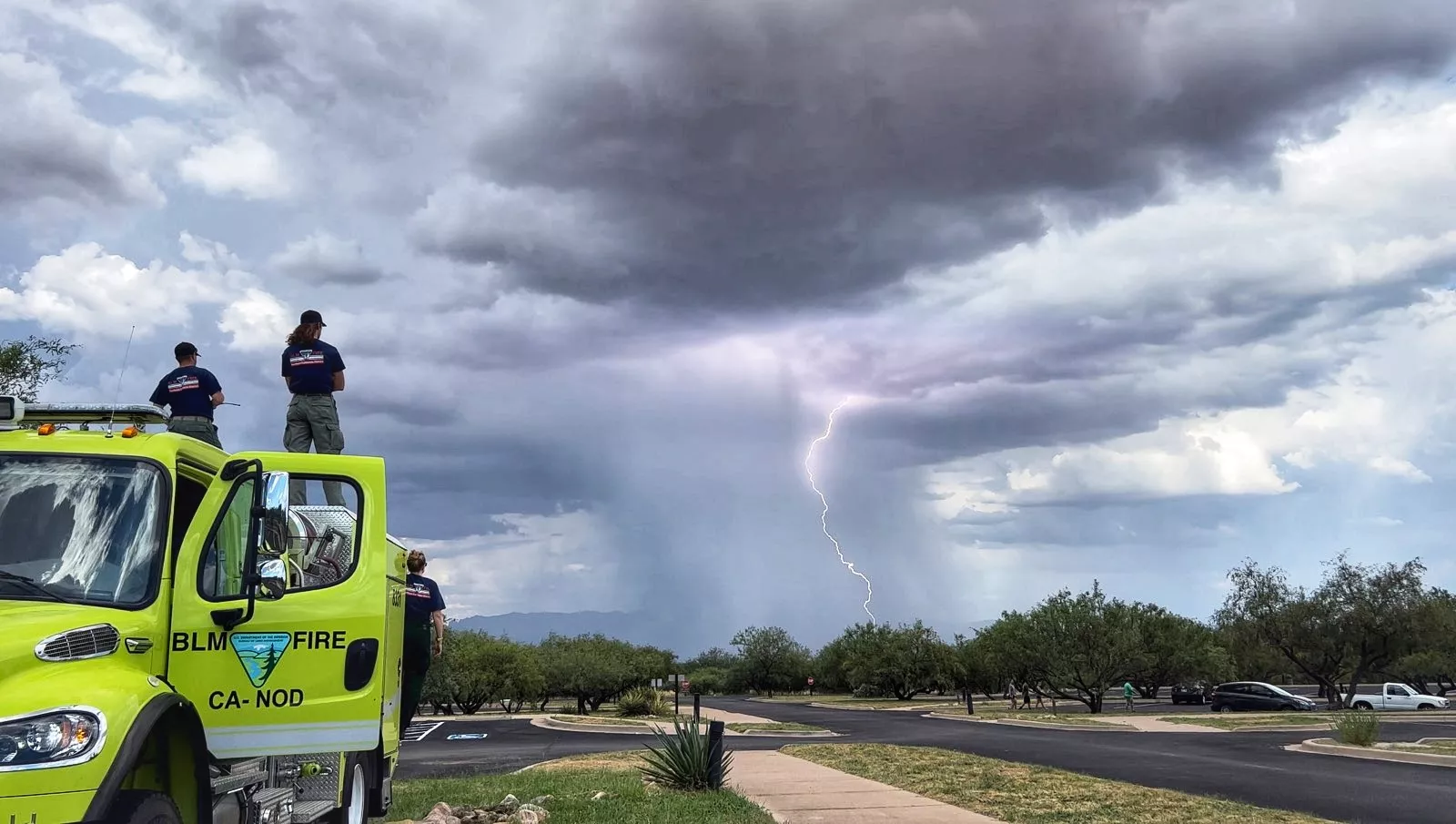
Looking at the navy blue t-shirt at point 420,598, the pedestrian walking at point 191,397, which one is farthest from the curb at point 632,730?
the pedestrian walking at point 191,397

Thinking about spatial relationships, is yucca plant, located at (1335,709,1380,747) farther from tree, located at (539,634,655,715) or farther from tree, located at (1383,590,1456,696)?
tree, located at (1383,590,1456,696)

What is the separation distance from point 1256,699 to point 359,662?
146 ft

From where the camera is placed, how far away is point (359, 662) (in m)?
6.52

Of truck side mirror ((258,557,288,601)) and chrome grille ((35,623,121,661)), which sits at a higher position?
truck side mirror ((258,557,288,601))

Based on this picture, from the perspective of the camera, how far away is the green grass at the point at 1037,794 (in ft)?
40.0

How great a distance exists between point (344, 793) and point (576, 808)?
437 cm

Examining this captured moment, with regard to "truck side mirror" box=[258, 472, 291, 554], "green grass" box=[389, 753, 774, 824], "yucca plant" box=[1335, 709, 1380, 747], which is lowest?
"yucca plant" box=[1335, 709, 1380, 747]

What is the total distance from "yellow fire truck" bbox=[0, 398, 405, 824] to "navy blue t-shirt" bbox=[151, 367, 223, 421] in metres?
A: 1.09

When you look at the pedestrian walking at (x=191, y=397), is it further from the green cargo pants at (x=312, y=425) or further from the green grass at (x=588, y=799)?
the green grass at (x=588, y=799)

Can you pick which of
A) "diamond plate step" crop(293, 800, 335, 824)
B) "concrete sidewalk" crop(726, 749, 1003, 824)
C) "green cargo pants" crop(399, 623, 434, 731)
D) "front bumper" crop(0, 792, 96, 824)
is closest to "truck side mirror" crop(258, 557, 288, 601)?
"front bumper" crop(0, 792, 96, 824)

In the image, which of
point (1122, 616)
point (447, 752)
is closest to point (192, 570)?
point (447, 752)

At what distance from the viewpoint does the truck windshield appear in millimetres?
5453

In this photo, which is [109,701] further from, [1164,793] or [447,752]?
[447,752]

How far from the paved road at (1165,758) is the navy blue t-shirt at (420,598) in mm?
9431
